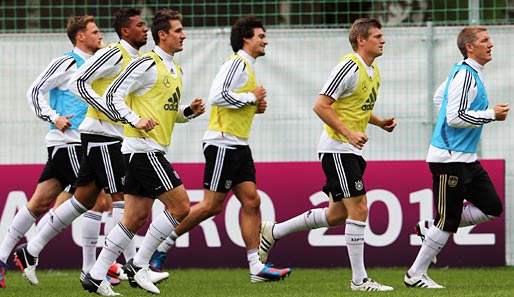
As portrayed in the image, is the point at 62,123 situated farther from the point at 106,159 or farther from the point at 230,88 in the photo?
the point at 230,88

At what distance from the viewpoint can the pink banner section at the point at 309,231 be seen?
12.5 metres

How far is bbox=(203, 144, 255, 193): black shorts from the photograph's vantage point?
1081 cm

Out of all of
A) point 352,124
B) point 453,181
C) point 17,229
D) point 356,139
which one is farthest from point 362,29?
point 17,229

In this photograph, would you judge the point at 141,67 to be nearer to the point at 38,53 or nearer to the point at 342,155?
the point at 342,155

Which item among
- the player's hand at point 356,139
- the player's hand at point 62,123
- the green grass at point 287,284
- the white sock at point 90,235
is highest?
the player's hand at point 62,123

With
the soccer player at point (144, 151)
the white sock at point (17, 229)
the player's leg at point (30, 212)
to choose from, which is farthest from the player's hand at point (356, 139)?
the white sock at point (17, 229)

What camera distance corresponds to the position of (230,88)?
34.9 feet

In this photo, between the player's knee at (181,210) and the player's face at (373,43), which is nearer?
the player's knee at (181,210)

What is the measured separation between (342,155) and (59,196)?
3170 millimetres

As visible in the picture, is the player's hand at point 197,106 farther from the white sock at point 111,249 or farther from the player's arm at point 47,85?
the player's arm at point 47,85

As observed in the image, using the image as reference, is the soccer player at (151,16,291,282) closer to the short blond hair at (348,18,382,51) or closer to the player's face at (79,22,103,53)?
the player's face at (79,22,103,53)

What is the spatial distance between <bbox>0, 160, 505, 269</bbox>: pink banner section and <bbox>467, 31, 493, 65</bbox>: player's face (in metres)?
2.92

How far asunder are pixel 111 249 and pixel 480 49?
320 centimetres

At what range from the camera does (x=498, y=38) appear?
12.8 meters
